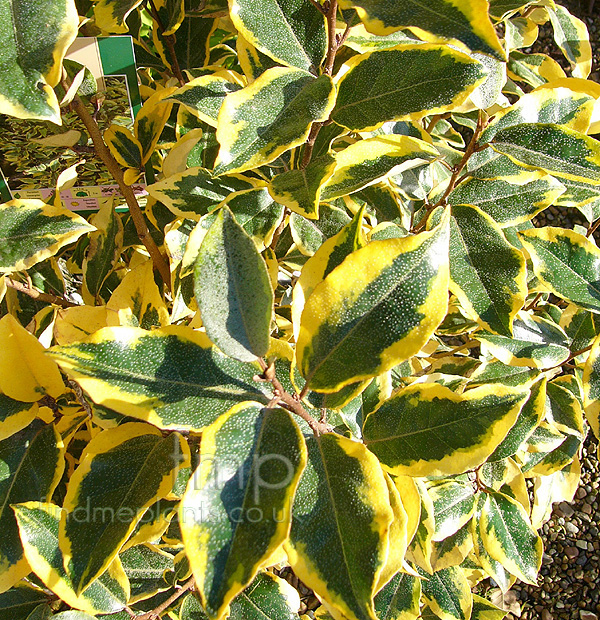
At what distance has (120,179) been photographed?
44.6 inches

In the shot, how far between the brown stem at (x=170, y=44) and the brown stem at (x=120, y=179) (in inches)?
14.5

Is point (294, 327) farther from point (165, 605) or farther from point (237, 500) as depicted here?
point (165, 605)

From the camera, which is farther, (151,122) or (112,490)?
(151,122)

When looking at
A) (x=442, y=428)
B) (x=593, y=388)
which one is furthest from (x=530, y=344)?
(x=442, y=428)

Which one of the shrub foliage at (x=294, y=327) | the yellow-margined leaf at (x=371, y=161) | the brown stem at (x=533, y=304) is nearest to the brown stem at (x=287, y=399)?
the shrub foliage at (x=294, y=327)

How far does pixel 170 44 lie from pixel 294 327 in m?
0.98

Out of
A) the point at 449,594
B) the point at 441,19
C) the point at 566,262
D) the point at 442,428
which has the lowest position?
the point at 449,594

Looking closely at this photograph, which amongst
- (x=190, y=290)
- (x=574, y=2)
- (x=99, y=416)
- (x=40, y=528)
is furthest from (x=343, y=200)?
(x=574, y=2)

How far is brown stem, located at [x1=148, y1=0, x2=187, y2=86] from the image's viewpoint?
1.37 meters

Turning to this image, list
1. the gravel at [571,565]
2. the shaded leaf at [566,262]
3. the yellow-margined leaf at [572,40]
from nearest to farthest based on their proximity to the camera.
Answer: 1. the shaded leaf at [566,262]
2. the yellow-margined leaf at [572,40]
3. the gravel at [571,565]

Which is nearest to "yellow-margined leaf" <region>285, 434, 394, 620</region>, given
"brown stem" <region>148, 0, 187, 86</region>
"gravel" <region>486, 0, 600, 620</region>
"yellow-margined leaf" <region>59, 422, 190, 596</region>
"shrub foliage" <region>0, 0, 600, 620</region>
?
"shrub foliage" <region>0, 0, 600, 620</region>

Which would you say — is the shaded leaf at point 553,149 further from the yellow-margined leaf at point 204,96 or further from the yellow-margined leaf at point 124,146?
the yellow-margined leaf at point 124,146

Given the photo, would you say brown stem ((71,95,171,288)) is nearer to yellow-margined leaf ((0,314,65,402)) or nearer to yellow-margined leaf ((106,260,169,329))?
yellow-margined leaf ((106,260,169,329))

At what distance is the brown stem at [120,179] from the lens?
3.33ft
